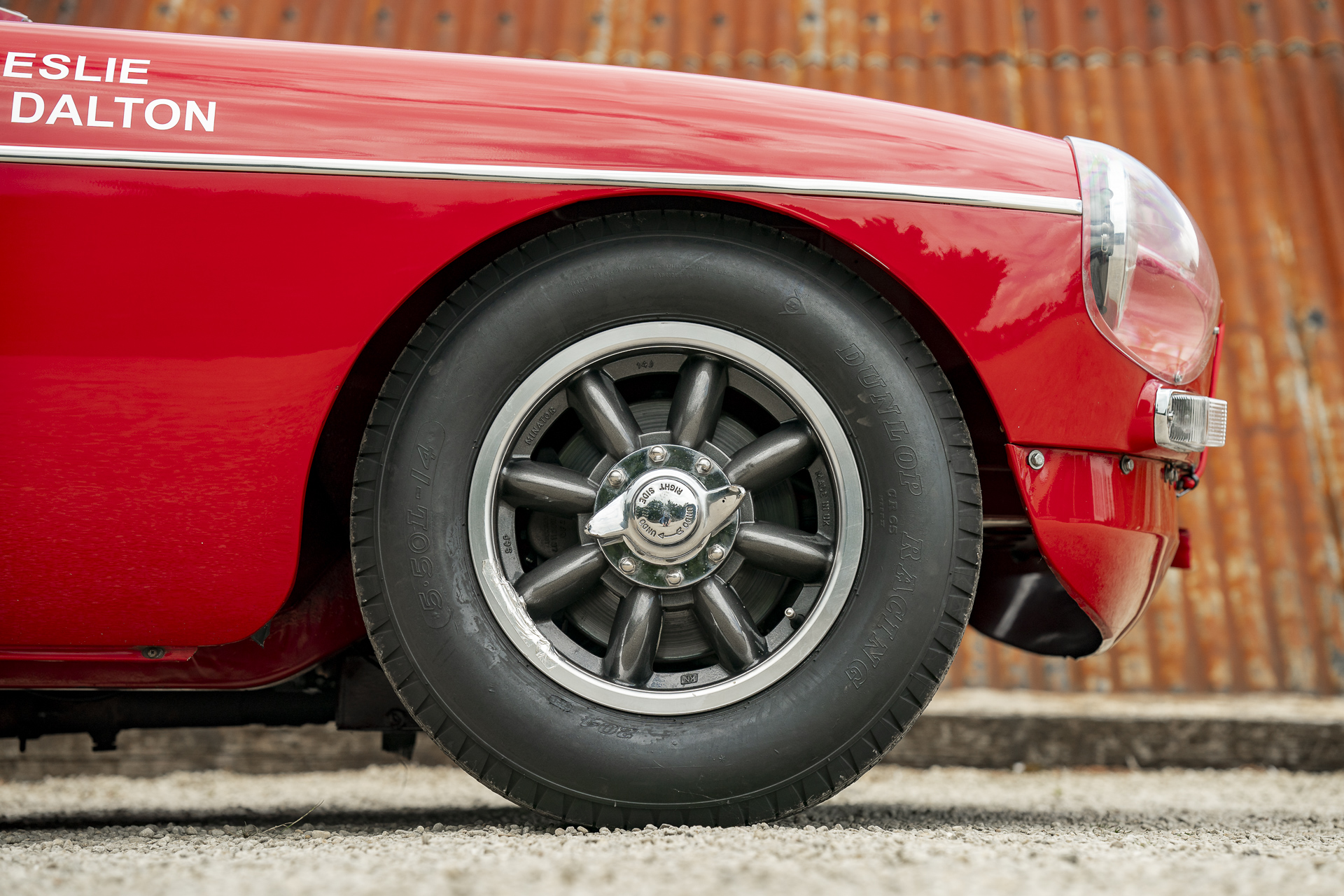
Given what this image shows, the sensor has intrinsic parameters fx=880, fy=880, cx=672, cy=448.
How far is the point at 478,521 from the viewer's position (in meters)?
1.31

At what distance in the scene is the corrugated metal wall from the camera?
3.40 metres

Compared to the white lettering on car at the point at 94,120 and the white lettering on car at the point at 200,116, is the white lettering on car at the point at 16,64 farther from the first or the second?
the white lettering on car at the point at 200,116

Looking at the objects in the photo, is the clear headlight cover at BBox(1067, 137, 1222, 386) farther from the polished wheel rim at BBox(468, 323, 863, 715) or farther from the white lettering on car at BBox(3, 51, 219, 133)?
the white lettering on car at BBox(3, 51, 219, 133)

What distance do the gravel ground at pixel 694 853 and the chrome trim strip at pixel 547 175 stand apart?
0.92 meters

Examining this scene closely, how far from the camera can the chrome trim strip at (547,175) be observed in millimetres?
1271

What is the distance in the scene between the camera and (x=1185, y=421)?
4.53ft

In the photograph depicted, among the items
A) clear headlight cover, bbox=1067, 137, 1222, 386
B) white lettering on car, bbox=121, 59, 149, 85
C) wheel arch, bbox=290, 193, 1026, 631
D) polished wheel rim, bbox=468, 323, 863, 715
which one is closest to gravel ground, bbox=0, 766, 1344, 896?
polished wheel rim, bbox=468, 323, 863, 715

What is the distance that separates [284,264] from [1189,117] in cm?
421

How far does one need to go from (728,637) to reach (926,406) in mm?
456

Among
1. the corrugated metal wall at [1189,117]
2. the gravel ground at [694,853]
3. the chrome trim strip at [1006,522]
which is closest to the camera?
the gravel ground at [694,853]

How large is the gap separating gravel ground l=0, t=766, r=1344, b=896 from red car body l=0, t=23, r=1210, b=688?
1.13 ft

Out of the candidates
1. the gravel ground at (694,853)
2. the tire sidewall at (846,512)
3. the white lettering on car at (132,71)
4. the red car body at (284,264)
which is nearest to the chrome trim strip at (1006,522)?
the red car body at (284,264)

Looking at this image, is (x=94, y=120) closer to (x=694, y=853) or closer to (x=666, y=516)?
(x=666, y=516)

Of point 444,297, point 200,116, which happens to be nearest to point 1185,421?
point 444,297
